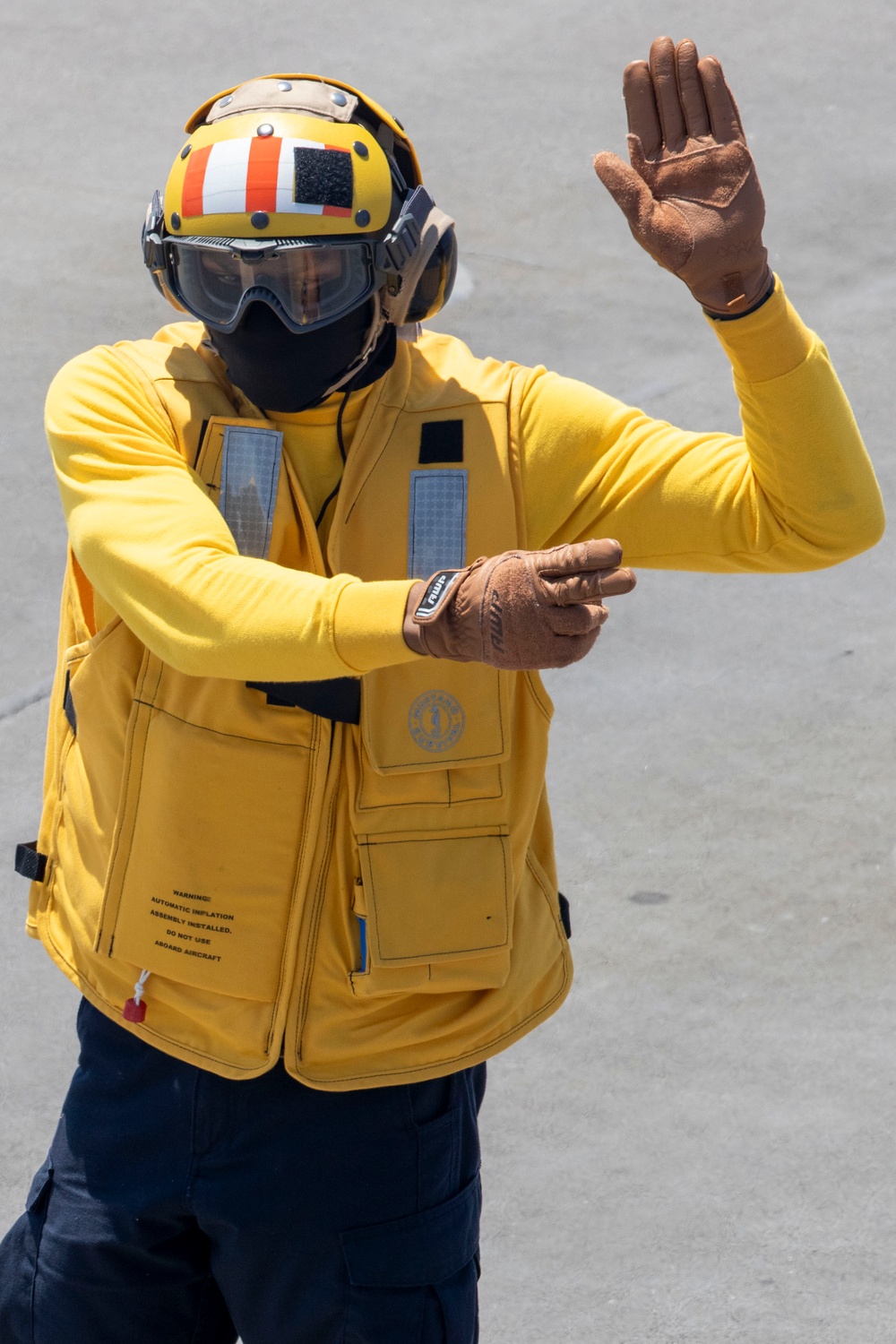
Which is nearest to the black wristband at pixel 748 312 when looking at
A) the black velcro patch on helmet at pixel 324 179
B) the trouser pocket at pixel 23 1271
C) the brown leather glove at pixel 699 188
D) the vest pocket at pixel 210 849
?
the brown leather glove at pixel 699 188

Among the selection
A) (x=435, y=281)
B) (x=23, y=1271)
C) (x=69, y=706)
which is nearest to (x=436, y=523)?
(x=435, y=281)

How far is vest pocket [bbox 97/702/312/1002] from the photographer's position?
269cm

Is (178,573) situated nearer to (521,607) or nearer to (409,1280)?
(521,607)

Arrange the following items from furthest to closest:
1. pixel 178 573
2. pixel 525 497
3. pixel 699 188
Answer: pixel 525 497 < pixel 699 188 < pixel 178 573

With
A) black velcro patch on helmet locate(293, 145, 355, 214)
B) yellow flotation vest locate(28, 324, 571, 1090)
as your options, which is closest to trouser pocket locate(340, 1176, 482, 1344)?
yellow flotation vest locate(28, 324, 571, 1090)

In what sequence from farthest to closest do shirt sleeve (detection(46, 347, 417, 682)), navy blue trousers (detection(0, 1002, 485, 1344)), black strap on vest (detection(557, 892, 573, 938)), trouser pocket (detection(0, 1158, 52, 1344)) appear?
black strap on vest (detection(557, 892, 573, 938)), trouser pocket (detection(0, 1158, 52, 1344)), navy blue trousers (detection(0, 1002, 485, 1344)), shirt sleeve (detection(46, 347, 417, 682))

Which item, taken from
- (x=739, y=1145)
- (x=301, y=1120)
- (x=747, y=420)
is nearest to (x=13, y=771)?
(x=739, y=1145)

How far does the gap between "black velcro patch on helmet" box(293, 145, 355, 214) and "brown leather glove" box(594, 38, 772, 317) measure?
1.25 ft

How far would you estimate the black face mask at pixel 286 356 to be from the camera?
2701 mm

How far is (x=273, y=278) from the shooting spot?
2668 mm

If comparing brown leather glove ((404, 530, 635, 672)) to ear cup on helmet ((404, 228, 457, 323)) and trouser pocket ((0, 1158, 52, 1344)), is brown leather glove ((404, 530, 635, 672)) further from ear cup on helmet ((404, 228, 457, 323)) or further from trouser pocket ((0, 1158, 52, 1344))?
trouser pocket ((0, 1158, 52, 1344))

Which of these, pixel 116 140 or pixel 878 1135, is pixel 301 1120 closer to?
pixel 878 1135

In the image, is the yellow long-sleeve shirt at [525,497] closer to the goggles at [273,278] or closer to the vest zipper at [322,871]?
the goggles at [273,278]

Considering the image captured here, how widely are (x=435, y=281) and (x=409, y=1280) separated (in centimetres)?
154
